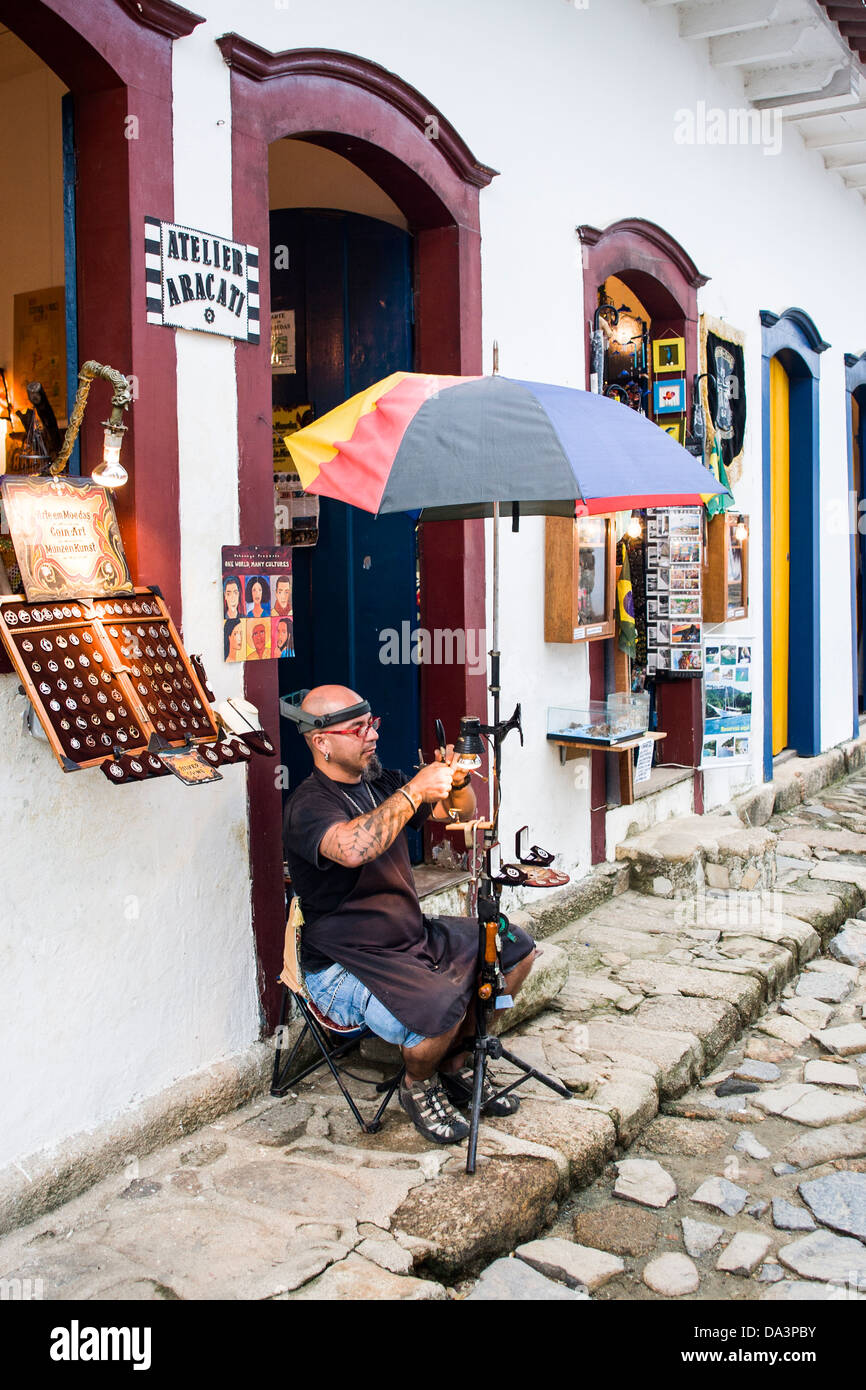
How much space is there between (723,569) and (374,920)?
4874 millimetres

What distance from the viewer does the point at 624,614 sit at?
680 cm

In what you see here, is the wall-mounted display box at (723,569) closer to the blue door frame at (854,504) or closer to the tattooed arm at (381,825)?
the blue door frame at (854,504)

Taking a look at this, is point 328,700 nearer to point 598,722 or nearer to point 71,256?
point 71,256

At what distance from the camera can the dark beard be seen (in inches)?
158

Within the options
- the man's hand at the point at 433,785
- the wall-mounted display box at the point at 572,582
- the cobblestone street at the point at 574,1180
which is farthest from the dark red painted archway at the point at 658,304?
the man's hand at the point at 433,785

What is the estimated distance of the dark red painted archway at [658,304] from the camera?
6.50 metres

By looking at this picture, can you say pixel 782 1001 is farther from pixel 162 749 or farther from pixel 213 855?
pixel 162 749

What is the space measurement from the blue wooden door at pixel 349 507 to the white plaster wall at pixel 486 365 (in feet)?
1.53

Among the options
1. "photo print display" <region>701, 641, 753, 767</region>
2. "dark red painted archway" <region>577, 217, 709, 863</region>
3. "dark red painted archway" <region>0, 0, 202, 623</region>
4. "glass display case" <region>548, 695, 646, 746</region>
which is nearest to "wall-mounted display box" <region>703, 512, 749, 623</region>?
"photo print display" <region>701, 641, 753, 767</region>

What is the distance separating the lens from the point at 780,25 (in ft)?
24.9

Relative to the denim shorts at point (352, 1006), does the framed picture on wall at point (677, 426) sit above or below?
above

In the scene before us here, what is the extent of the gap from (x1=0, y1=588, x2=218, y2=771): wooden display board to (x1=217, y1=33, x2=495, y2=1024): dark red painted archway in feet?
1.77

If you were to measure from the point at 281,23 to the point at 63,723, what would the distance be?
265 cm

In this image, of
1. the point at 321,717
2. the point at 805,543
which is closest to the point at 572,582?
the point at 321,717
